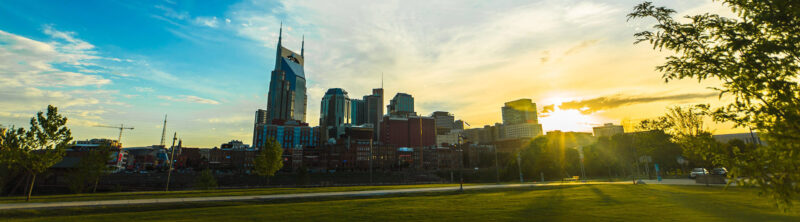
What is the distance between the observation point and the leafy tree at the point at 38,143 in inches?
976

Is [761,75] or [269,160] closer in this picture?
[761,75]

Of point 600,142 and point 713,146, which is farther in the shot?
point 600,142

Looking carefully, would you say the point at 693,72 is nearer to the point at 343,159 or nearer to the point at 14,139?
the point at 14,139

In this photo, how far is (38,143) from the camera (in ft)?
84.2

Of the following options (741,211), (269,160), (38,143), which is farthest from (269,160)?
(741,211)

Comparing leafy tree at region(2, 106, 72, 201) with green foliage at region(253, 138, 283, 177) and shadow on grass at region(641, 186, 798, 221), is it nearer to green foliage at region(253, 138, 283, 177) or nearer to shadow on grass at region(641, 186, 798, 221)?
green foliage at region(253, 138, 283, 177)

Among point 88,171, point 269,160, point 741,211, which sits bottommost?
point 741,211

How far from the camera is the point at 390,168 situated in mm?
154000

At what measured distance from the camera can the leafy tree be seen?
2480cm

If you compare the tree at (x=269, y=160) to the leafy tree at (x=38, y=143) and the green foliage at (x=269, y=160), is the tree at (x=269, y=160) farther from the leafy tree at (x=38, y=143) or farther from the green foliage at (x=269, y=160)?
the leafy tree at (x=38, y=143)

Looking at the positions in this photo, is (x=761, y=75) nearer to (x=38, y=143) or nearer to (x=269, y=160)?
(x=38, y=143)

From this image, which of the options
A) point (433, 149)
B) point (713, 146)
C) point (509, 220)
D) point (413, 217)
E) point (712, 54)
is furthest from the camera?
point (433, 149)

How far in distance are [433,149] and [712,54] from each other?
172 metres

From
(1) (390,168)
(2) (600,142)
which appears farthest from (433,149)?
(2) (600,142)
